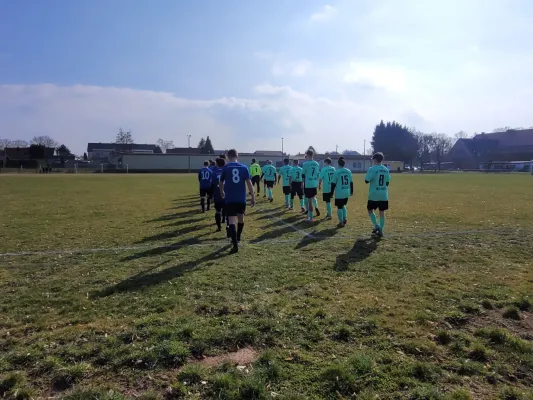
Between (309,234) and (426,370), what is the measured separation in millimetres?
7042

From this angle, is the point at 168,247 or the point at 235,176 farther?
the point at 168,247

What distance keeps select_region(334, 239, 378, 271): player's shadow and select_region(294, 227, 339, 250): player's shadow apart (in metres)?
0.96

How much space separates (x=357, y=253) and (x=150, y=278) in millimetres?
4414

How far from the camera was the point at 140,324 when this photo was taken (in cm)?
471

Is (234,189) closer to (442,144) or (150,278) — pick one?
(150,278)

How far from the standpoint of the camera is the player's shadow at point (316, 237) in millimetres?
9410

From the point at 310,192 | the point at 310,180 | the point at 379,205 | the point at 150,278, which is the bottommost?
the point at 150,278

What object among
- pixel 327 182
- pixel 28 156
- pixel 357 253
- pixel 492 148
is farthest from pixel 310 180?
pixel 492 148

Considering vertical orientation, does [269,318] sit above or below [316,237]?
below

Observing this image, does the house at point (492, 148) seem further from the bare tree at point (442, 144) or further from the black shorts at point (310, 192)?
the black shorts at point (310, 192)

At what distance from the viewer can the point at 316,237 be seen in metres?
10.3

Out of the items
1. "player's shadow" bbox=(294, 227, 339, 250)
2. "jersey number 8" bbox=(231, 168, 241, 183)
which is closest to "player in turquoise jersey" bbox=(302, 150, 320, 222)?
"player's shadow" bbox=(294, 227, 339, 250)

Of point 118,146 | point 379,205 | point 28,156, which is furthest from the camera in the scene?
point 118,146

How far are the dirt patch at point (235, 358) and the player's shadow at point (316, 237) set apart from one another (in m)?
4.97
